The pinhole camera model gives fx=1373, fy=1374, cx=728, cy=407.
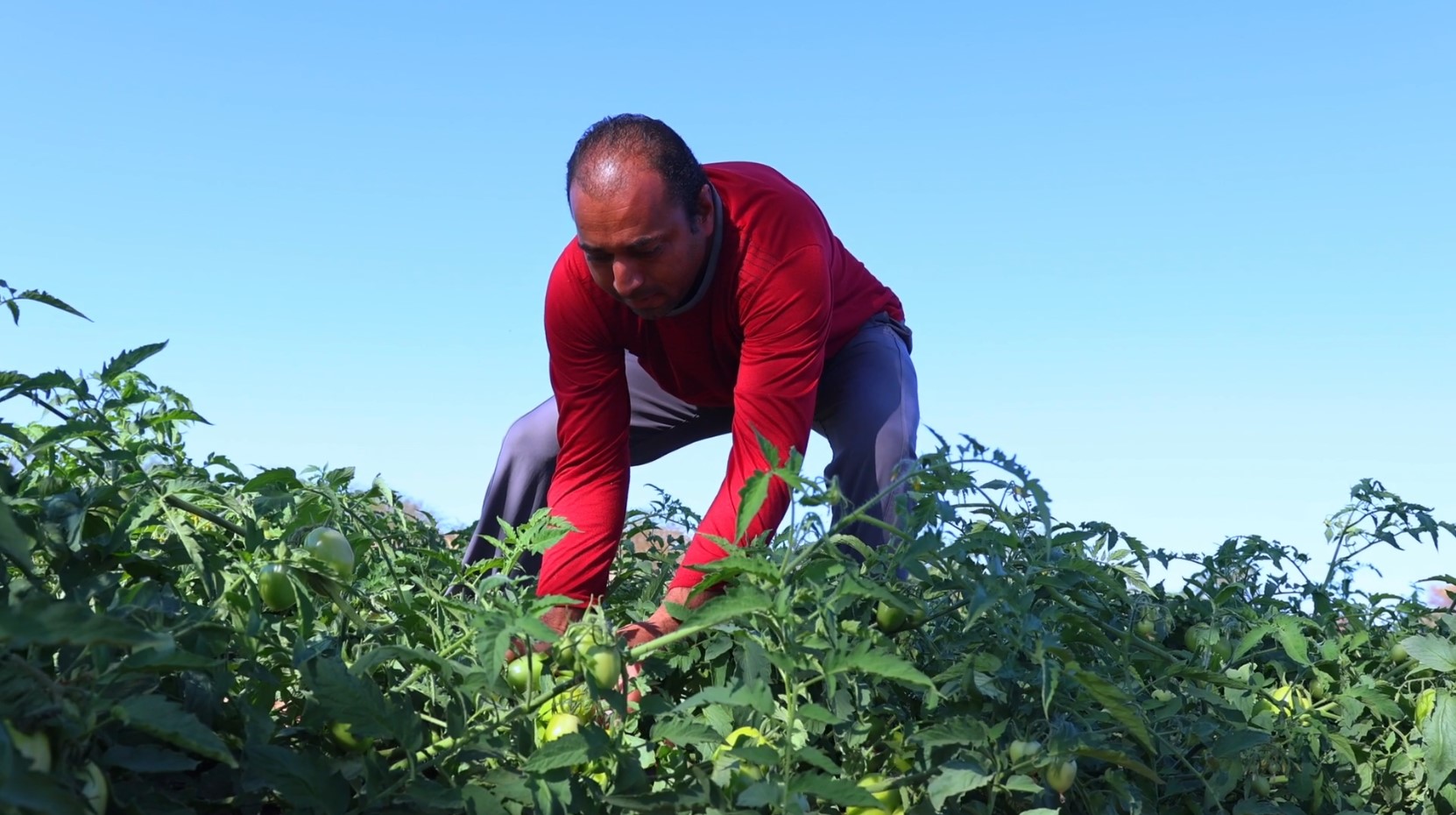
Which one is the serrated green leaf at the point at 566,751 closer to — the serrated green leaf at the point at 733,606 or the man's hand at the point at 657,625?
the serrated green leaf at the point at 733,606

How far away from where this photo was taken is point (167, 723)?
115cm

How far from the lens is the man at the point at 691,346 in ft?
8.79

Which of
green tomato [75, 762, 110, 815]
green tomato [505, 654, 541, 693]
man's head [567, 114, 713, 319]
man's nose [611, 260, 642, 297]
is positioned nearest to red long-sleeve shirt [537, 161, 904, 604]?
man's head [567, 114, 713, 319]

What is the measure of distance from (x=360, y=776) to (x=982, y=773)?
2.36ft

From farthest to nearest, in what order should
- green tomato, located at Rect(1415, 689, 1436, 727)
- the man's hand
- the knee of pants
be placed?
the knee of pants < green tomato, located at Rect(1415, 689, 1436, 727) < the man's hand

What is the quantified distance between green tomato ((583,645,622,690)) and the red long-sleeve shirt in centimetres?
99

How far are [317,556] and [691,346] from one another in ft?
5.91

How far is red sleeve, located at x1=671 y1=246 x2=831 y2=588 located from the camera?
262 cm

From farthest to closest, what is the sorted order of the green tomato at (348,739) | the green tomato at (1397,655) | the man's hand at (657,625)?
the green tomato at (1397,655), the man's hand at (657,625), the green tomato at (348,739)

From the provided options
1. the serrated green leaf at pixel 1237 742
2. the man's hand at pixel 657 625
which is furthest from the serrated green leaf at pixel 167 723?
the serrated green leaf at pixel 1237 742

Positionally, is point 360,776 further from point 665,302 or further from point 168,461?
point 665,302

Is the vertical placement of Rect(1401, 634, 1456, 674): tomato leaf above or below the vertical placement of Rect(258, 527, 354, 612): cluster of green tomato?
above

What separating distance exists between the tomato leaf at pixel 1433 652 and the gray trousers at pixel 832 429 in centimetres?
111

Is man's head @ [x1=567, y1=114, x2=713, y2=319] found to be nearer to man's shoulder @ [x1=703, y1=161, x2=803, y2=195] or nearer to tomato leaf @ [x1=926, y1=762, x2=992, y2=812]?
man's shoulder @ [x1=703, y1=161, x2=803, y2=195]
